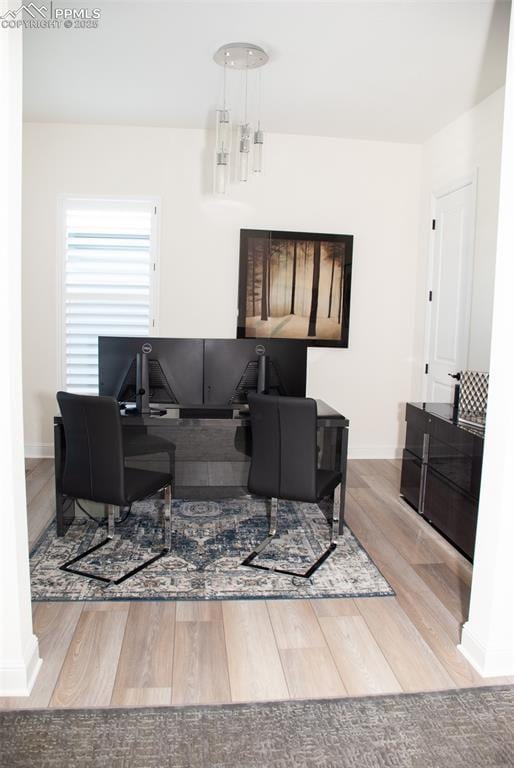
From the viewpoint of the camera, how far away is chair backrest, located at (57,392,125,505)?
2912mm

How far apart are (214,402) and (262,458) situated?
628 millimetres

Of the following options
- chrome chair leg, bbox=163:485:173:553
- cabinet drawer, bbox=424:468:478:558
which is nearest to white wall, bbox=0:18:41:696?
chrome chair leg, bbox=163:485:173:553

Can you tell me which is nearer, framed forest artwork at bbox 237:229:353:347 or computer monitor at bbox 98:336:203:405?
computer monitor at bbox 98:336:203:405

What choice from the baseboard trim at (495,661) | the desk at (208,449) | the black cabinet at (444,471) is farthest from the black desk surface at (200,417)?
the baseboard trim at (495,661)

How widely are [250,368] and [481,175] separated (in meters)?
2.23

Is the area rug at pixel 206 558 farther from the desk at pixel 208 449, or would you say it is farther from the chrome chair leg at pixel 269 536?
the desk at pixel 208 449

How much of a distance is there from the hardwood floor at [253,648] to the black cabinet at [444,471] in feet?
1.22

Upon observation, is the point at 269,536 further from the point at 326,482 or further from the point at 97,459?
the point at 97,459

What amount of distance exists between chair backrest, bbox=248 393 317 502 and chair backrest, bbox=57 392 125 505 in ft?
2.31

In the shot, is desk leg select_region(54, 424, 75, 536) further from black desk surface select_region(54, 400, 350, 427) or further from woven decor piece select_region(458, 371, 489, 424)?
woven decor piece select_region(458, 371, 489, 424)

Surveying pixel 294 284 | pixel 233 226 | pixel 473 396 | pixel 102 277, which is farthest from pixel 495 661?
pixel 102 277

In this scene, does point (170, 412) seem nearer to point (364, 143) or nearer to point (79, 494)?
point (79, 494)

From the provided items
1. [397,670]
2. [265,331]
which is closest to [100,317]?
[265,331]

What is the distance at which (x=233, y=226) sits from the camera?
5.33 metres
